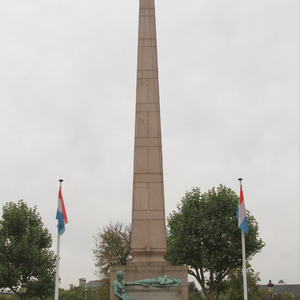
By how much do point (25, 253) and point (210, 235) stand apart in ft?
43.0

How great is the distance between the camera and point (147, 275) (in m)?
15.4

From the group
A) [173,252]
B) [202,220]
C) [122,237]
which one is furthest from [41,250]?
[122,237]

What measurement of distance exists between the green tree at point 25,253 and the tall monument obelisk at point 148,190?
17765 millimetres

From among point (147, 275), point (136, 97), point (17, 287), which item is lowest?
point (17, 287)

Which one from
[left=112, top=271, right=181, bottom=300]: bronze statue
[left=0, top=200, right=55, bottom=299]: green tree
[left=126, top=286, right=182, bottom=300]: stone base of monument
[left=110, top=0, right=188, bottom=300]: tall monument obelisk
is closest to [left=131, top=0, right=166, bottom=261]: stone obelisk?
[left=110, top=0, right=188, bottom=300]: tall monument obelisk

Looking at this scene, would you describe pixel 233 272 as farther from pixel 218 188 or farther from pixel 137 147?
pixel 137 147

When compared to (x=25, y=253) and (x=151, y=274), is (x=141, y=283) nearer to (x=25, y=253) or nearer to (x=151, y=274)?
(x=151, y=274)

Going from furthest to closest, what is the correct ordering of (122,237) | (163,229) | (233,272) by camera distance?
(122,237) < (233,272) < (163,229)

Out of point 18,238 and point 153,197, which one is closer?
point 153,197

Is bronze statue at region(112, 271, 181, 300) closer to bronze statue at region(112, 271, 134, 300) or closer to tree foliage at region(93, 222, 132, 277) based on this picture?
bronze statue at region(112, 271, 134, 300)

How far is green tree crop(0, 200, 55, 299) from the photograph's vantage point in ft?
103

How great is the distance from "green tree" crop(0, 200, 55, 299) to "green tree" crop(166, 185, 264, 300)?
9.14 m

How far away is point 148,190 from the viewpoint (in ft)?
55.7

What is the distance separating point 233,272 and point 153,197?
99.3 feet
